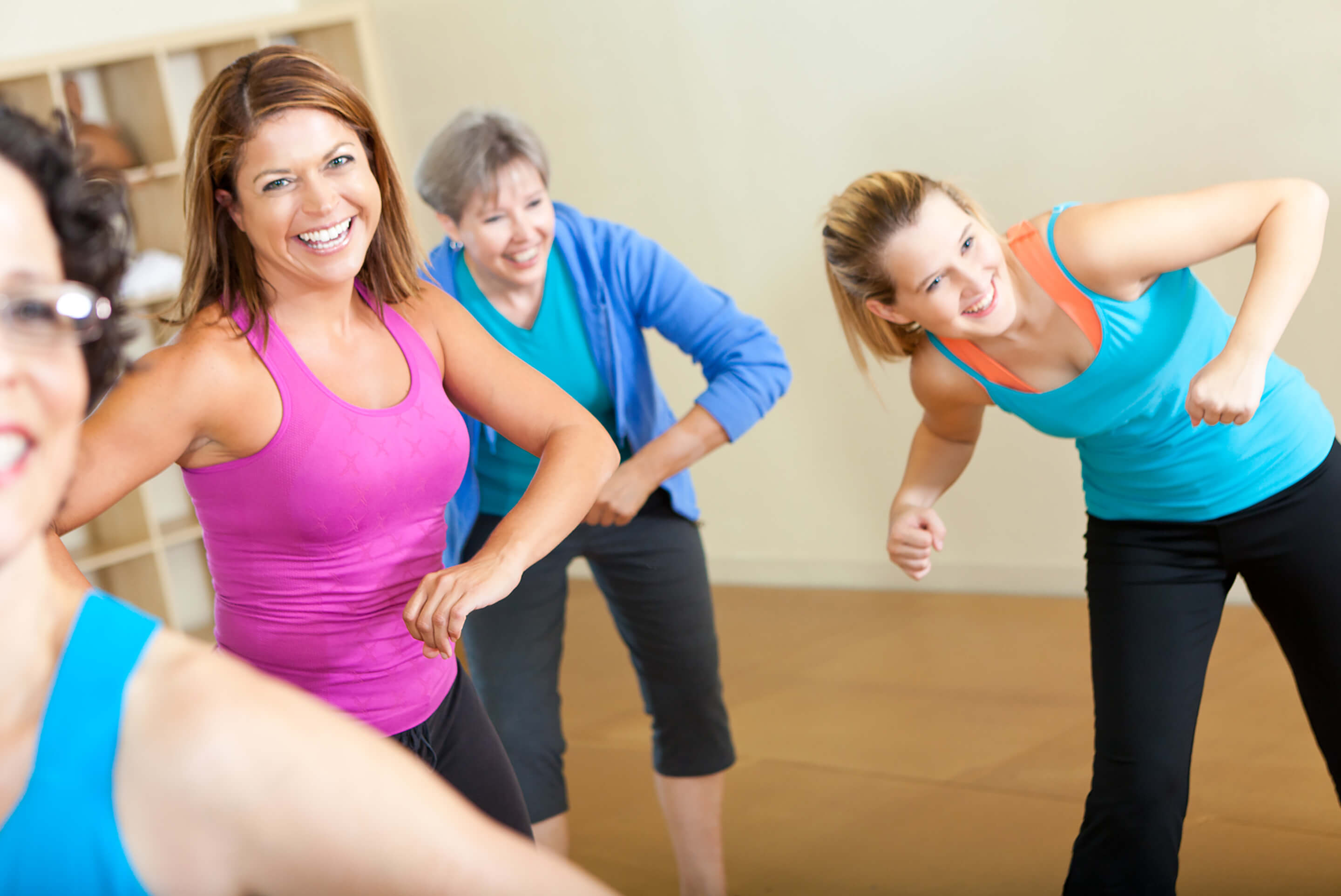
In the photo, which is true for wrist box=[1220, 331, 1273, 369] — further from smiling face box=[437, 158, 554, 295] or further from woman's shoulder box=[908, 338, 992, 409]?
smiling face box=[437, 158, 554, 295]

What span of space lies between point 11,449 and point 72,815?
216 millimetres

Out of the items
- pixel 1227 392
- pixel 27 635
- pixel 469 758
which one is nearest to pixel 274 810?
pixel 27 635

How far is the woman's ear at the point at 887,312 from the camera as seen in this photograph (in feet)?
6.48

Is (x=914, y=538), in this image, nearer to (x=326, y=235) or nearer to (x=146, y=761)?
(x=326, y=235)

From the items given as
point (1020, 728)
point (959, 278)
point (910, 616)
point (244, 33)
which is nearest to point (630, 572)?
point (959, 278)

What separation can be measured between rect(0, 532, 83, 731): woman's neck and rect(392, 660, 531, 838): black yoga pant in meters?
0.83

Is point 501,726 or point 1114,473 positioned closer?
point 1114,473

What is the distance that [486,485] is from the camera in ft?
7.78

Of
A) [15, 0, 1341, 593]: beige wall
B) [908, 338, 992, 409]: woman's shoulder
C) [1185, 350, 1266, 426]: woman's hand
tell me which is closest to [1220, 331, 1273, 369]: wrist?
[1185, 350, 1266, 426]: woman's hand

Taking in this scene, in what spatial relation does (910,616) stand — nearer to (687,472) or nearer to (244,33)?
(687,472)

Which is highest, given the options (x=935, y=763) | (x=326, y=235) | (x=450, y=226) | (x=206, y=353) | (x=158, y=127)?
(x=158, y=127)

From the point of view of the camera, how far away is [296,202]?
1542 mm

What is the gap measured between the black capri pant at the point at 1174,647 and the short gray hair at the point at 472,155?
1.28m

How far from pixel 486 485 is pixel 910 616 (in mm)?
2222
